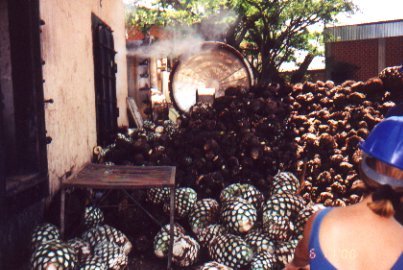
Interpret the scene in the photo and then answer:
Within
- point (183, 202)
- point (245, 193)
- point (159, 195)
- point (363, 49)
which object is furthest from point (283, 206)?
point (363, 49)

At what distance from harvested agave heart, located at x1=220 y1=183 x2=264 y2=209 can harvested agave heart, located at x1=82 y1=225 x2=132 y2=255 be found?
129 cm

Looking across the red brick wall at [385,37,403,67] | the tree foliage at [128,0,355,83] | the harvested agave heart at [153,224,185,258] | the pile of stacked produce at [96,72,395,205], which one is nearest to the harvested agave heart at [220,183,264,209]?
the pile of stacked produce at [96,72,395,205]

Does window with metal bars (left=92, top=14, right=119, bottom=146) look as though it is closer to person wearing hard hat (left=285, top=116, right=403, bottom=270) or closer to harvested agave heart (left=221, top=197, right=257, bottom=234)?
harvested agave heart (left=221, top=197, right=257, bottom=234)

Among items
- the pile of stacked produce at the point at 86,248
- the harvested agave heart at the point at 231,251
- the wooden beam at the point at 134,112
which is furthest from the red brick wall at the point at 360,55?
the pile of stacked produce at the point at 86,248

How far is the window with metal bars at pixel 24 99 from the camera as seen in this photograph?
3.88 meters

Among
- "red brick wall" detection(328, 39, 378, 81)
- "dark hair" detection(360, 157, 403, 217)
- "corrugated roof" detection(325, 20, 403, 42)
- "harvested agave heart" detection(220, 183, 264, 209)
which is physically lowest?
"harvested agave heart" detection(220, 183, 264, 209)

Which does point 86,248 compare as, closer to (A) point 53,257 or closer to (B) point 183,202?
(A) point 53,257

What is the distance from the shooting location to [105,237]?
4688 millimetres

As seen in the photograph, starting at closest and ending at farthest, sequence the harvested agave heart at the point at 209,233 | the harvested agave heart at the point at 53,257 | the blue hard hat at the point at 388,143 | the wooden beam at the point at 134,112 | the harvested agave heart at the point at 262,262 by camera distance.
Result: the blue hard hat at the point at 388,143 < the harvested agave heart at the point at 53,257 < the harvested agave heart at the point at 262,262 < the harvested agave heart at the point at 209,233 < the wooden beam at the point at 134,112

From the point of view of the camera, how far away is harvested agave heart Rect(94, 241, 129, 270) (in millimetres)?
4242

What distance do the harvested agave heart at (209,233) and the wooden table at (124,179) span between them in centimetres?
59

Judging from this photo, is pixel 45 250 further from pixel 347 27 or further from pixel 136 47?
pixel 347 27

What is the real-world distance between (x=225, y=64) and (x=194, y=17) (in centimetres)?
1103

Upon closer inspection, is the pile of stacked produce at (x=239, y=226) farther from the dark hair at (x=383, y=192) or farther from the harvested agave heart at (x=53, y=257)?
the dark hair at (x=383, y=192)
